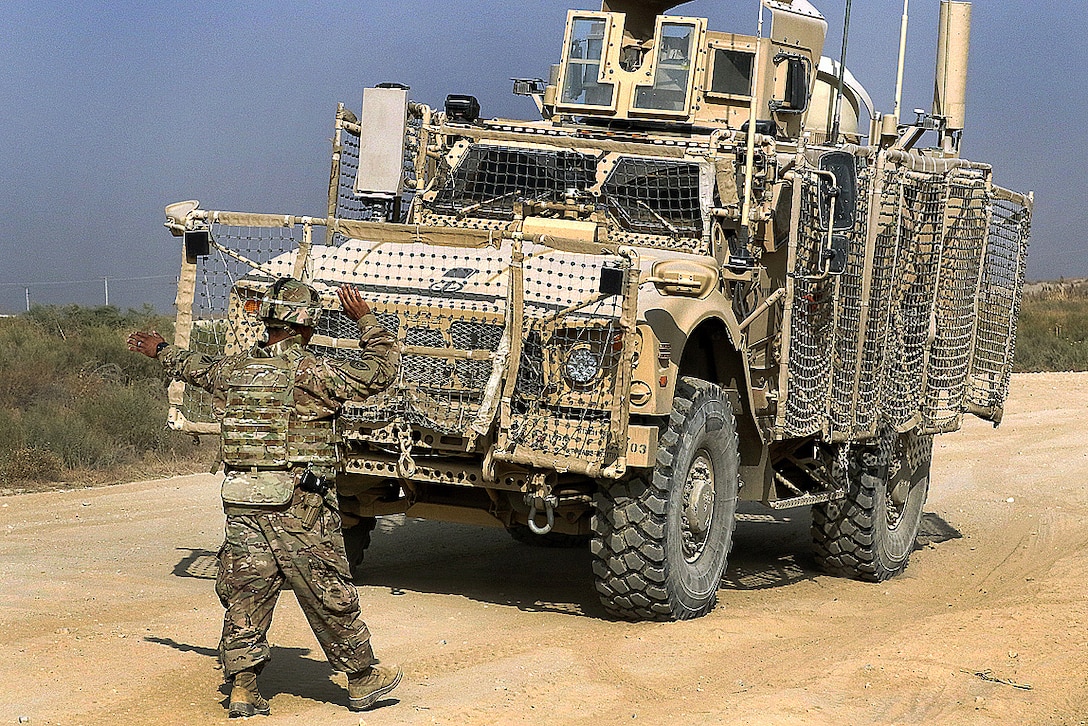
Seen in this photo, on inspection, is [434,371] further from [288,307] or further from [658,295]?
[288,307]

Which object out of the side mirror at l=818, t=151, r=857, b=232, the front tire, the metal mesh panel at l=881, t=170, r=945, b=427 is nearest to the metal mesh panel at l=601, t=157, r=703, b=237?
the side mirror at l=818, t=151, r=857, b=232

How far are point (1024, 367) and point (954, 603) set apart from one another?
20495mm

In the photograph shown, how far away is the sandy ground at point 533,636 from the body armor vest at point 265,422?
1065mm

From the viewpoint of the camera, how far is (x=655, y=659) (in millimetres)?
7379

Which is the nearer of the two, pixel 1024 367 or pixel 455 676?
pixel 455 676

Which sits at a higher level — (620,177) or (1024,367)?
(620,177)

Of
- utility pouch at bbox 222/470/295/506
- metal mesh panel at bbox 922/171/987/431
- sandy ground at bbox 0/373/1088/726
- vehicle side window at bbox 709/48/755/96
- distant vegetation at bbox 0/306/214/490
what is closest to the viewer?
utility pouch at bbox 222/470/295/506

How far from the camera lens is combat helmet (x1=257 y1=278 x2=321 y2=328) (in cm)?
612

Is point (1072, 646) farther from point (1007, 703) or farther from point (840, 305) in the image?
point (840, 305)

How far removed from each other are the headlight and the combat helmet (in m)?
1.77

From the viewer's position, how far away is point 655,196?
9.42 m

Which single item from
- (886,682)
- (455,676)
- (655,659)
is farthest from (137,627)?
(886,682)

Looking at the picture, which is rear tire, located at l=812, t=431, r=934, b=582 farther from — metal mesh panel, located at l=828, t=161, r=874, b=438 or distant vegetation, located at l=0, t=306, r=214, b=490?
distant vegetation, located at l=0, t=306, r=214, b=490

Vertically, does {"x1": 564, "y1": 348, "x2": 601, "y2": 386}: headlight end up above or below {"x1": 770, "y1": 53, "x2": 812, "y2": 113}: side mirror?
below
